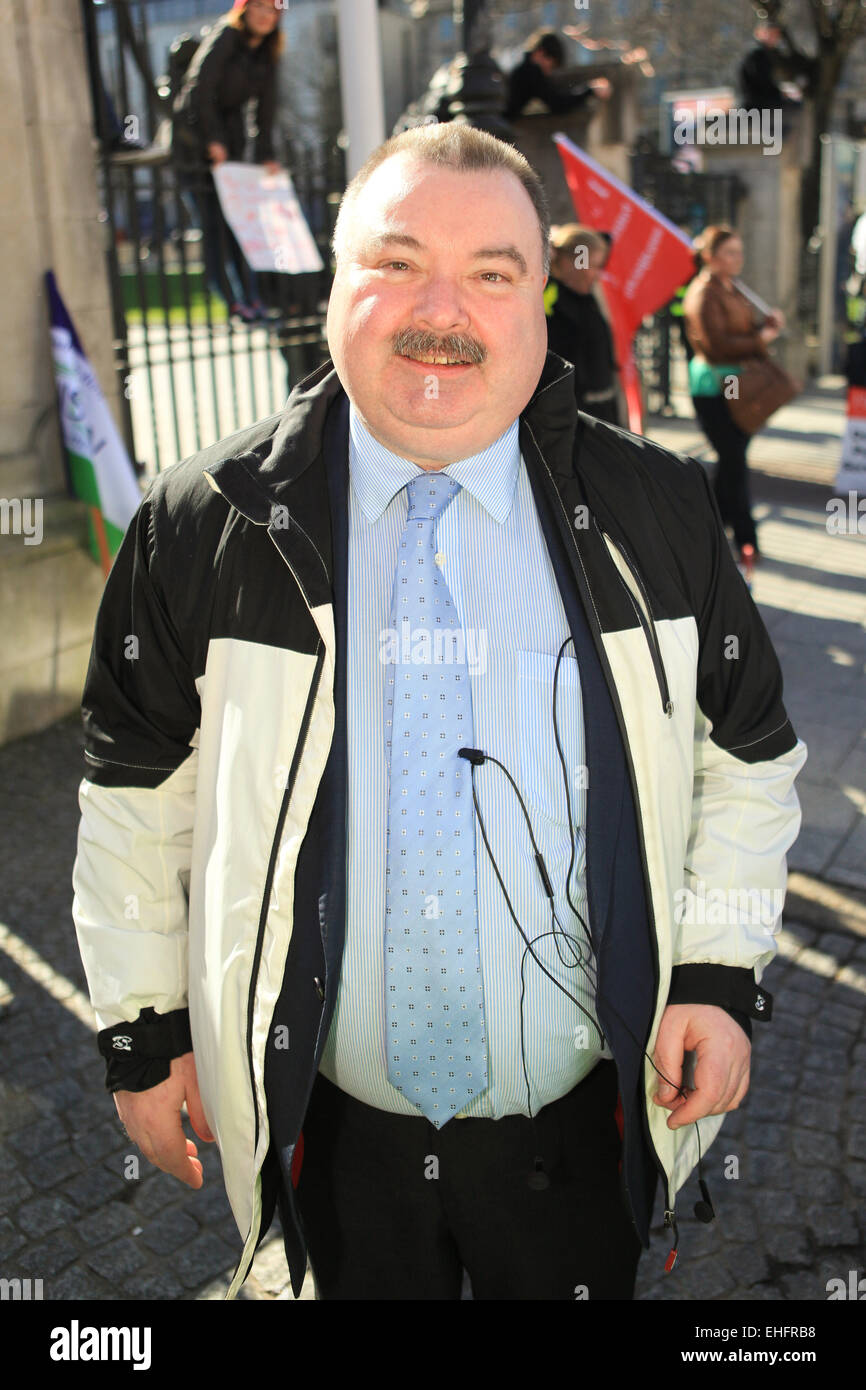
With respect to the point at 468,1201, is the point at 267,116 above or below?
above

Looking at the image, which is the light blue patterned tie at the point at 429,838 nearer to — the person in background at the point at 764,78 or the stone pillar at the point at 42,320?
the stone pillar at the point at 42,320

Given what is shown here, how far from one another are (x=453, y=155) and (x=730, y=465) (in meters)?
6.60

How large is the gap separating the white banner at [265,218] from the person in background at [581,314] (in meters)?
1.65

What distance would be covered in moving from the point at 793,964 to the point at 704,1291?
1488 millimetres

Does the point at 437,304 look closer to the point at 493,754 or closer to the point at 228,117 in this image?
the point at 493,754

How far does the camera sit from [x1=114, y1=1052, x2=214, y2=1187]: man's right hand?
6.50 feet

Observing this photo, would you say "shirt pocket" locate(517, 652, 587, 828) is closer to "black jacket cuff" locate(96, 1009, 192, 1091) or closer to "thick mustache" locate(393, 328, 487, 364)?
"thick mustache" locate(393, 328, 487, 364)

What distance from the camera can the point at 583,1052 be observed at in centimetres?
197

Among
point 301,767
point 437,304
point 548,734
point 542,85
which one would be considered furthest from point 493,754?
point 542,85

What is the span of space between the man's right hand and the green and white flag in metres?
4.22

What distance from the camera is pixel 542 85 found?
31.7ft

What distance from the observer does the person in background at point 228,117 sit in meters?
7.02
